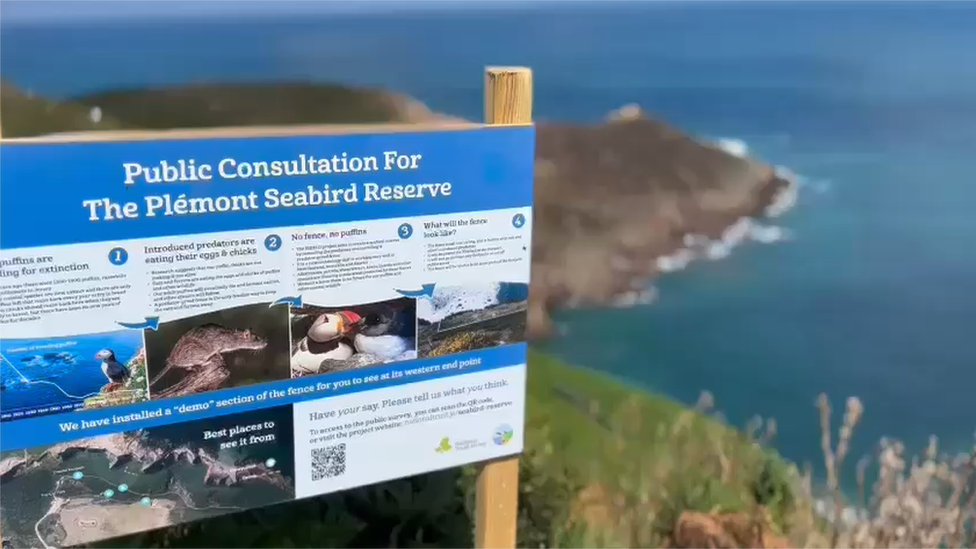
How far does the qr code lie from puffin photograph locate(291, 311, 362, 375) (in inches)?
7.9

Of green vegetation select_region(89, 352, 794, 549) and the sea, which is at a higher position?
the sea

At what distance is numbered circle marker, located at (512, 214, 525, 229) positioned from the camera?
7.34 feet

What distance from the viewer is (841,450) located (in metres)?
3.27

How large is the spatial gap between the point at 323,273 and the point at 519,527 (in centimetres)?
141

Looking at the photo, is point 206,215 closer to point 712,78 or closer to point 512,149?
point 512,149

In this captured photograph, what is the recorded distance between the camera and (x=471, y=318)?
2.24 m

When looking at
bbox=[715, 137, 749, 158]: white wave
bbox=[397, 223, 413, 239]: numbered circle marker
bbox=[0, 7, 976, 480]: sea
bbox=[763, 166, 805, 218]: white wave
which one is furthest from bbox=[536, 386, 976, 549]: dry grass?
bbox=[397, 223, 413, 239]: numbered circle marker

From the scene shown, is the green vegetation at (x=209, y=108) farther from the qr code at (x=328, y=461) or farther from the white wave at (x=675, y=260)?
the qr code at (x=328, y=461)

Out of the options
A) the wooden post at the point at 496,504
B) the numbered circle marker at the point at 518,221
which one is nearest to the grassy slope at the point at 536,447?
the wooden post at the point at 496,504

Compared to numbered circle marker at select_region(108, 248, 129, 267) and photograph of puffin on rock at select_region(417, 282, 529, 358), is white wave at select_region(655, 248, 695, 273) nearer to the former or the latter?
photograph of puffin on rock at select_region(417, 282, 529, 358)

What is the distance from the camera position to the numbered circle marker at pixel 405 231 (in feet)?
6.92

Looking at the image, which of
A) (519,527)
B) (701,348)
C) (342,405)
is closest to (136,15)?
(342,405)

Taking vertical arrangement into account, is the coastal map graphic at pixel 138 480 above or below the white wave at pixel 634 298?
above

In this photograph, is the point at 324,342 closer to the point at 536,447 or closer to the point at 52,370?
the point at 52,370
